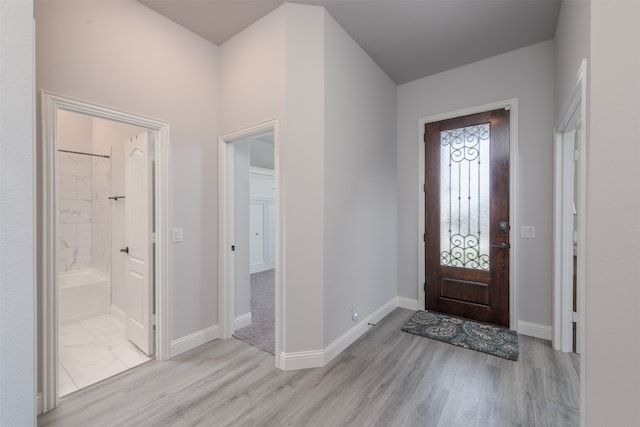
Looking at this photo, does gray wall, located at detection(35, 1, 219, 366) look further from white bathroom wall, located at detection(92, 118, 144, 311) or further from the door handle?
the door handle

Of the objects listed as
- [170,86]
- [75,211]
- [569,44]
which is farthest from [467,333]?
[75,211]

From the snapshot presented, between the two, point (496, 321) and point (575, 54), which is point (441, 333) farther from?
point (575, 54)

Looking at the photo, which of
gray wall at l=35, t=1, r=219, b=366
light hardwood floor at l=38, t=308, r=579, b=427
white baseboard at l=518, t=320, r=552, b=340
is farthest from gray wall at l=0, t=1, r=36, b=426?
white baseboard at l=518, t=320, r=552, b=340

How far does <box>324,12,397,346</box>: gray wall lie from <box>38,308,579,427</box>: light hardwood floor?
501 mm

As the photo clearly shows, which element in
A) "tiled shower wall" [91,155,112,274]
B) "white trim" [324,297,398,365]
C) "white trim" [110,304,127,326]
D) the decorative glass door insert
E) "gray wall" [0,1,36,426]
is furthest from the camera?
"tiled shower wall" [91,155,112,274]

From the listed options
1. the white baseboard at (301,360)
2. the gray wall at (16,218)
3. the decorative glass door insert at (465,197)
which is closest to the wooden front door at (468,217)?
the decorative glass door insert at (465,197)

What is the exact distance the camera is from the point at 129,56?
2.25 meters

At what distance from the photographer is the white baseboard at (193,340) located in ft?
8.24

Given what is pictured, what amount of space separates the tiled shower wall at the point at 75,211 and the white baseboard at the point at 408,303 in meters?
4.50

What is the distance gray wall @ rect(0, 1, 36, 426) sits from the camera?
34.1 inches

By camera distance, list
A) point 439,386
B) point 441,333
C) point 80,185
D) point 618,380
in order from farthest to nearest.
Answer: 1. point 80,185
2. point 441,333
3. point 439,386
4. point 618,380

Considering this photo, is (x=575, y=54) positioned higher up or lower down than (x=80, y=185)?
higher up

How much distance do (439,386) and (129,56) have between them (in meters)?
3.68

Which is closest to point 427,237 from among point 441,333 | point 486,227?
point 486,227
